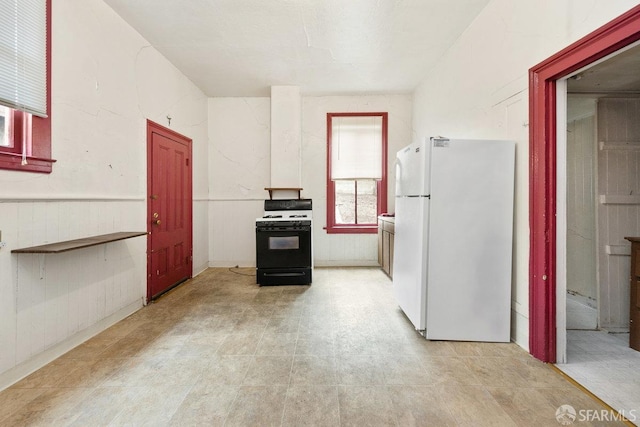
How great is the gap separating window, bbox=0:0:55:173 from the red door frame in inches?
138

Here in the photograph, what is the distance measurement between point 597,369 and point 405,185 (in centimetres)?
193

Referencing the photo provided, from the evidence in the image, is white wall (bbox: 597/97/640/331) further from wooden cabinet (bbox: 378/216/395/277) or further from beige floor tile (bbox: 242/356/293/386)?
beige floor tile (bbox: 242/356/293/386)

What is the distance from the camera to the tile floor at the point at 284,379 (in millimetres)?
1589

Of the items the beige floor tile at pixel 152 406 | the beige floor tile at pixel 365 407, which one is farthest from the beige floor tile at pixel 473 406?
the beige floor tile at pixel 152 406

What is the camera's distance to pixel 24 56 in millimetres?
1911

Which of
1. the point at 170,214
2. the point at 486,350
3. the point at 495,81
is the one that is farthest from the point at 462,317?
the point at 170,214

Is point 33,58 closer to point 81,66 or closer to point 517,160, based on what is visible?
point 81,66

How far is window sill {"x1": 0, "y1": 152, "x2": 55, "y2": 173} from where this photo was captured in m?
1.83

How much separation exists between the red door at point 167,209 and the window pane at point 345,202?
8.13 ft

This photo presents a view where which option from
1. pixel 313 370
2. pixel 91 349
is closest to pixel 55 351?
pixel 91 349

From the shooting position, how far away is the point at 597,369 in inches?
79.8

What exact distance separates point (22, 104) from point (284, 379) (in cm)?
246

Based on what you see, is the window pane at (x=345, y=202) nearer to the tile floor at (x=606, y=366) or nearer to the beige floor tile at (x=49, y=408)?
the tile floor at (x=606, y=366)

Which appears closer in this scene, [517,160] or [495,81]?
[517,160]
